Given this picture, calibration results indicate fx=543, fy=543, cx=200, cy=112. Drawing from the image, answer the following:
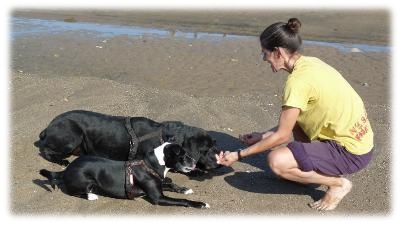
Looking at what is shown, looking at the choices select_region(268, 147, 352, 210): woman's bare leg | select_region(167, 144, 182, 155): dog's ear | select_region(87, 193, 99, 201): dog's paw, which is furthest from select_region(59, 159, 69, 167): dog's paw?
select_region(268, 147, 352, 210): woman's bare leg

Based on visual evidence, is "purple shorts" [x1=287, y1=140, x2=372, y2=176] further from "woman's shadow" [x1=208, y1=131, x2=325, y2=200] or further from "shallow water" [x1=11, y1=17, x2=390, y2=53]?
"shallow water" [x1=11, y1=17, x2=390, y2=53]

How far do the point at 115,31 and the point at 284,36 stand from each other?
11.7 metres

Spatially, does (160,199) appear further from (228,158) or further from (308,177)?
(308,177)

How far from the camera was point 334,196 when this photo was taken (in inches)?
206

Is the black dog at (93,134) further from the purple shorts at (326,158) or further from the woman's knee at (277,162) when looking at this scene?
the purple shorts at (326,158)

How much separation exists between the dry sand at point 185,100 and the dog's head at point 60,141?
142 mm

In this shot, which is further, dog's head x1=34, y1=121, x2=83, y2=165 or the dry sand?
dog's head x1=34, y1=121, x2=83, y2=165

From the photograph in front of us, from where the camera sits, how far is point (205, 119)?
761 centimetres

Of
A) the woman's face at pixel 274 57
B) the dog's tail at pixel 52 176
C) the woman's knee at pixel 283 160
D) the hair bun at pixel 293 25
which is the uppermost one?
the hair bun at pixel 293 25

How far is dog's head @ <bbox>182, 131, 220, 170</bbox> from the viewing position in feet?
19.0

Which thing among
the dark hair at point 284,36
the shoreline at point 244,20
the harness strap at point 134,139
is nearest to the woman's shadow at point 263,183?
the harness strap at point 134,139

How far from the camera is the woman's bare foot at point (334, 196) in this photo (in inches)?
206

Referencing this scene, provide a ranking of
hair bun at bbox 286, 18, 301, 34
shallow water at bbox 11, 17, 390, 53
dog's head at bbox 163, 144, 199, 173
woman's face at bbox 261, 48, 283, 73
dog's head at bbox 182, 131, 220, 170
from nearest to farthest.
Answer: hair bun at bbox 286, 18, 301, 34 < woman's face at bbox 261, 48, 283, 73 < dog's head at bbox 163, 144, 199, 173 < dog's head at bbox 182, 131, 220, 170 < shallow water at bbox 11, 17, 390, 53

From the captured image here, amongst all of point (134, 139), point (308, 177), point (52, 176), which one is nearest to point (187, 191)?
point (134, 139)
